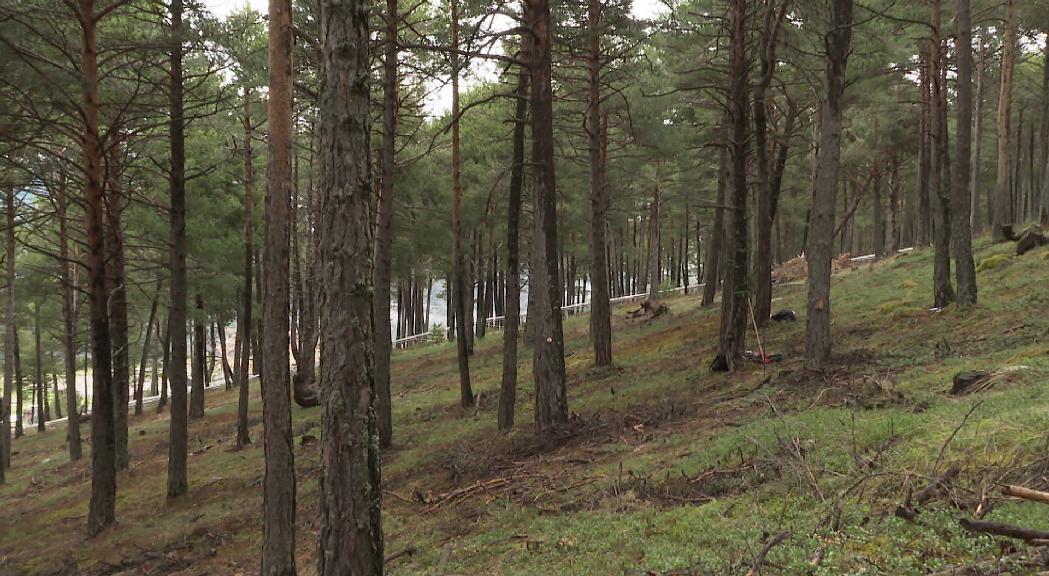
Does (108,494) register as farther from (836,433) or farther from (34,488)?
(836,433)

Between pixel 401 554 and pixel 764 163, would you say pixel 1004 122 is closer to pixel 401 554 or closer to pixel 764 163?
pixel 764 163

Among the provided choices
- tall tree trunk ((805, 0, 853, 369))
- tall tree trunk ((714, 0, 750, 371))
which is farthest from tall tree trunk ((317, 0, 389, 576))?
tall tree trunk ((714, 0, 750, 371))

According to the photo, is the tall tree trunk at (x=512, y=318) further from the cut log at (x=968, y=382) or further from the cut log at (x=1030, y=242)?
the cut log at (x=1030, y=242)

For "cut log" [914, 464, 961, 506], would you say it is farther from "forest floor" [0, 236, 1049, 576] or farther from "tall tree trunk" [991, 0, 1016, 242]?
"tall tree trunk" [991, 0, 1016, 242]

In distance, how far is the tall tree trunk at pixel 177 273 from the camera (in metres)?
12.0

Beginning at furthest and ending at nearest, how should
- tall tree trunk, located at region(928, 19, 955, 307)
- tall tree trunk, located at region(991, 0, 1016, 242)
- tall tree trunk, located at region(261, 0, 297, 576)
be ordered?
tall tree trunk, located at region(991, 0, 1016, 242) < tall tree trunk, located at region(928, 19, 955, 307) < tall tree trunk, located at region(261, 0, 297, 576)

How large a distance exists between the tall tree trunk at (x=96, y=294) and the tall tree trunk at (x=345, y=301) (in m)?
7.98

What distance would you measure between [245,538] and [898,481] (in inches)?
371

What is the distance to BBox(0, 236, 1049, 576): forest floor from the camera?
474 centimetres

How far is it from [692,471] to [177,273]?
10.5 m

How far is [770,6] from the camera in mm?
12195

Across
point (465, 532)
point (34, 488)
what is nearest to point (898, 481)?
point (465, 532)

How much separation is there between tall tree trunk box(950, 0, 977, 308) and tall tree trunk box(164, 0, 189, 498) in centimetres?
1580

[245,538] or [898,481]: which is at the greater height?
[898,481]
